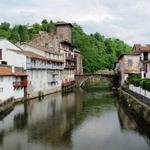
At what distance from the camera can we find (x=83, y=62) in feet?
437

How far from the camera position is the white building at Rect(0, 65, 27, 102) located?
5125cm

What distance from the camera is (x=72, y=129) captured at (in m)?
36.8

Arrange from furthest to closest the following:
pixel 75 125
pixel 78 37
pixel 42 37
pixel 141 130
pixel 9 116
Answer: pixel 78 37
pixel 42 37
pixel 9 116
pixel 75 125
pixel 141 130

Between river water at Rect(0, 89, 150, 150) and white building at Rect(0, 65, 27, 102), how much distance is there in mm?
2875

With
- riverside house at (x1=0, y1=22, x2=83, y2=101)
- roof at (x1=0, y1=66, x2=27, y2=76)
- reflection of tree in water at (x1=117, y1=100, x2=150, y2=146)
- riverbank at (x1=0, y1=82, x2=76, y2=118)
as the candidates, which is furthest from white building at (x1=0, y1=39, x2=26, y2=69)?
reflection of tree in water at (x1=117, y1=100, x2=150, y2=146)

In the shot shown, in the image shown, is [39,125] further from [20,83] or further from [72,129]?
[20,83]

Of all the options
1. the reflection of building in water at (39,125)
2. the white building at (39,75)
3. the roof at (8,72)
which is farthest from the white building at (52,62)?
the reflection of building in water at (39,125)

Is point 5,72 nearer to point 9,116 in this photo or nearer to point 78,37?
point 9,116

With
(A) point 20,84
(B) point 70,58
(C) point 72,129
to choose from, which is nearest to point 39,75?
(A) point 20,84

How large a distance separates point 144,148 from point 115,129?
27.7 ft

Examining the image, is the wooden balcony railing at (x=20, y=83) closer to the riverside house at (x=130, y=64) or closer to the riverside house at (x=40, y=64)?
the riverside house at (x=40, y=64)

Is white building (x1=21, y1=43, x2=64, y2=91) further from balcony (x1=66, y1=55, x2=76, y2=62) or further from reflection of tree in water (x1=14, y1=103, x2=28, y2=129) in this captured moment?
reflection of tree in water (x1=14, y1=103, x2=28, y2=129)

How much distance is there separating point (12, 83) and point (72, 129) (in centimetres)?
2165

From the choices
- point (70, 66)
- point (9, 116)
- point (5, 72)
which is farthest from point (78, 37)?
point (9, 116)
